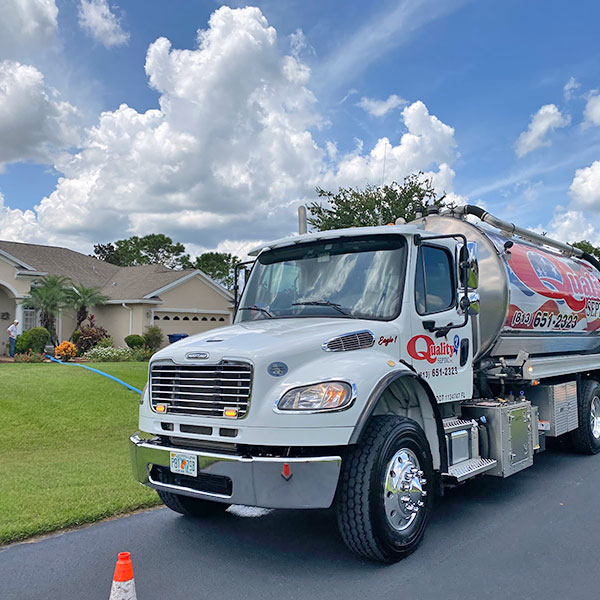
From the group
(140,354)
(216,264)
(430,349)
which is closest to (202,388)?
(430,349)

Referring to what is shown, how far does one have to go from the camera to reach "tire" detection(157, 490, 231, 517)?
5.46m

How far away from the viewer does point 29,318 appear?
1022 inches

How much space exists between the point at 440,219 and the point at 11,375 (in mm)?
10309

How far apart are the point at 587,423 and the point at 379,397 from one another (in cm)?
545

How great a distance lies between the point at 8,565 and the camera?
4.53 metres

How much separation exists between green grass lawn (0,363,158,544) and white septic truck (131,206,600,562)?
1.11 meters

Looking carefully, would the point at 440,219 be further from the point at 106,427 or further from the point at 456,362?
the point at 106,427

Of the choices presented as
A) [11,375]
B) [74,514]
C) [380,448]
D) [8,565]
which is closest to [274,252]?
[380,448]

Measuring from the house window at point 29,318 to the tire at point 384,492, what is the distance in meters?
24.1

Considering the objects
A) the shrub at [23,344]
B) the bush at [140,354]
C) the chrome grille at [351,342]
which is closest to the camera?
the chrome grille at [351,342]

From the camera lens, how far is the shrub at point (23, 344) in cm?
2277

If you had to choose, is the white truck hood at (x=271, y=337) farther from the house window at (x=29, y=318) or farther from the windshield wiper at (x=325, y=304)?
the house window at (x=29, y=318)

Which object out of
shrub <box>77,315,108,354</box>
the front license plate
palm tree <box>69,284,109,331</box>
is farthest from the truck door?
palm tree <box>69,284,109,331</box>

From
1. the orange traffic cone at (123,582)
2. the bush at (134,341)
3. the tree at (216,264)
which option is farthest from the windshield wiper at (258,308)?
the tree at (216,264)
